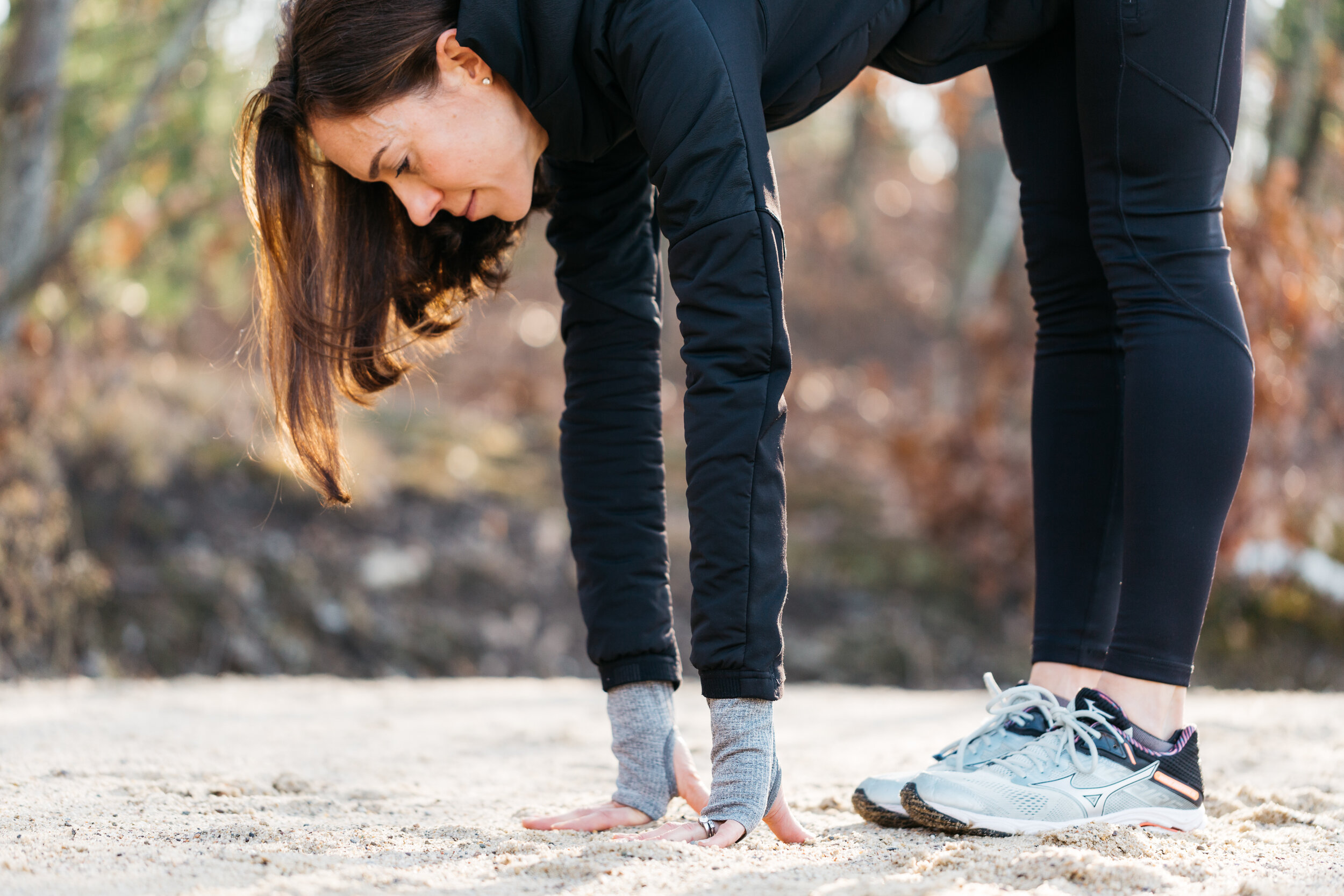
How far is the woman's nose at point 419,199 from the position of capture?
1.59 metres

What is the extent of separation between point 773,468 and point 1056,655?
0.68 m

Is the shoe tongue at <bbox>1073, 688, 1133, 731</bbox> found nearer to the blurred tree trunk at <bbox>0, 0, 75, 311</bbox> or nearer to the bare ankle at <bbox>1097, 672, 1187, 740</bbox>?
the bare ankle at <bbox>1097, 672, 1187, 740</bbox>

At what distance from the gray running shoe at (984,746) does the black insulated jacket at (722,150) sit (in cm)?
36

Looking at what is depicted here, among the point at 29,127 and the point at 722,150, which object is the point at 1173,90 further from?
the point at 29,127

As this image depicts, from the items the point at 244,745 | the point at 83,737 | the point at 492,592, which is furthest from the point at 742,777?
the point at 492,592

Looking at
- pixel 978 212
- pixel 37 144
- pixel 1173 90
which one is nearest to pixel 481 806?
pixel 1173 90

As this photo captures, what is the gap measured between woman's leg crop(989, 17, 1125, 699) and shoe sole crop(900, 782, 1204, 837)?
241 millimetres

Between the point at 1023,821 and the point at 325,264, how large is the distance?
135 cm

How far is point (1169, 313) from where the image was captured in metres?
1.55

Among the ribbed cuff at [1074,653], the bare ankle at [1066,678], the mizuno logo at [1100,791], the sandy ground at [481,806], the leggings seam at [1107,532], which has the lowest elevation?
the sandy ground at [481,806]

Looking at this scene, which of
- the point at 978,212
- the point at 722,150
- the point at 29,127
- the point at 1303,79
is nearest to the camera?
the point at 722,150

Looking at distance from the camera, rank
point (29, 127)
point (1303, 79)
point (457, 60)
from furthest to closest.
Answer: point (1303, 79)
point (29, 127)
point (457, 60)

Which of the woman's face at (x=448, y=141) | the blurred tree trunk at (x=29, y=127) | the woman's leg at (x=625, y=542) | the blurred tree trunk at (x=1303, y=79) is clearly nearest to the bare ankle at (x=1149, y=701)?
the woman's leg at (x=625, y=542)

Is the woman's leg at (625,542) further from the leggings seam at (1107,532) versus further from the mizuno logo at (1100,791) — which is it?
the leggings seam at (1107,532)
